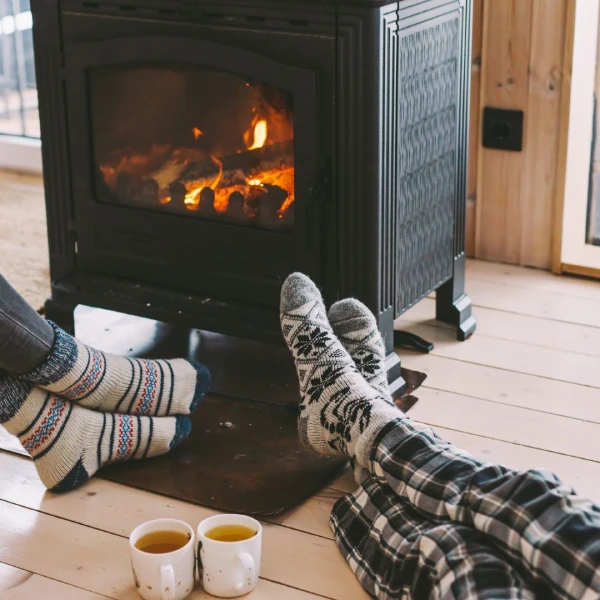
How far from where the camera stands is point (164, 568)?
1384 mm

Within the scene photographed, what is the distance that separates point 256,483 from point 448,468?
1.32 ft

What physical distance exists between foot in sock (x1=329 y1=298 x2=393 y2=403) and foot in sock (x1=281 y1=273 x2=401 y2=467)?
0.12ft

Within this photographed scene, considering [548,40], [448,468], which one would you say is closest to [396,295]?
[448,468]

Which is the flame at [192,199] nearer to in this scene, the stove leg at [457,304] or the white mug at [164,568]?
the stove leg at [457,304]

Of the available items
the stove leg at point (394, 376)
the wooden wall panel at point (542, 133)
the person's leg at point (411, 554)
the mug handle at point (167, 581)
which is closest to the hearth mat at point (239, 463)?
the stove leg at point (394, 376)

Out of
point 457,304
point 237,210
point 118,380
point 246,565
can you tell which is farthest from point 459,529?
point 457,304

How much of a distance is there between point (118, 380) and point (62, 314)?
496mm

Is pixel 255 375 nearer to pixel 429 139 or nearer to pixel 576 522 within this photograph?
pixel 429 139

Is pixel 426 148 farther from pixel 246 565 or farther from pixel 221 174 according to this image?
pixel 246 565

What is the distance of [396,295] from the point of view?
2010 millimetres

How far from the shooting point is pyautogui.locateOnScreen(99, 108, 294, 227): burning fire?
1.94 metres

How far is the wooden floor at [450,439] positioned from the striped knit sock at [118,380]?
0.14 meters

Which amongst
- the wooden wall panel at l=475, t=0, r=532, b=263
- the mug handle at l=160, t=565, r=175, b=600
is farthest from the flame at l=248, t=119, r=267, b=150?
the mug handle at l=160, t=565, r=175, b=600

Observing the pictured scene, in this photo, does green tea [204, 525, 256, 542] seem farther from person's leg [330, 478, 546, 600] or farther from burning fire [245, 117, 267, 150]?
burning fire [245, 117, 267, 150]
